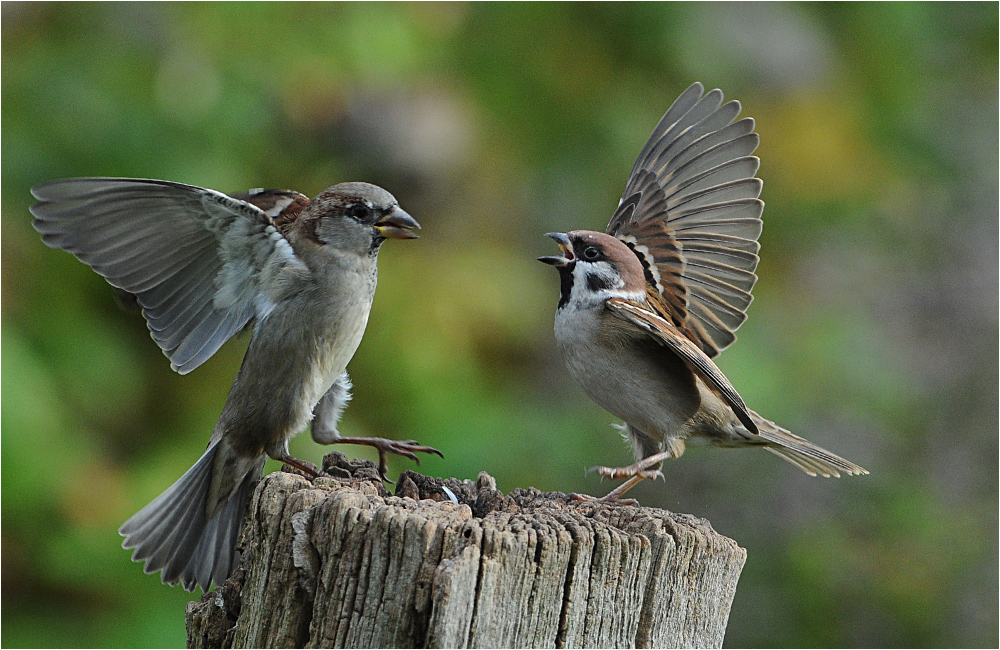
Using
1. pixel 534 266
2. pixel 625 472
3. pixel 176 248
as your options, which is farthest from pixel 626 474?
pixel 534 266

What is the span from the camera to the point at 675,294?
4320 mm

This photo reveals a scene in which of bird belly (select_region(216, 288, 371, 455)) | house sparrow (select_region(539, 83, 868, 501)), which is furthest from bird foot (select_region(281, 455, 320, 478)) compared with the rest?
house sparrow (select_region(539, 83, 868, 501))

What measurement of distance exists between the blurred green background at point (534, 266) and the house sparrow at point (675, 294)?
151cm

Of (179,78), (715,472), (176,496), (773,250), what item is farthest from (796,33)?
(176,496)

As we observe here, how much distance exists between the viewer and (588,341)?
12.4 feet

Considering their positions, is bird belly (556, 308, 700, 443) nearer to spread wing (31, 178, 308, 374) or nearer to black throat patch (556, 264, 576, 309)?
black throat patch (556, 264, 576, 309)

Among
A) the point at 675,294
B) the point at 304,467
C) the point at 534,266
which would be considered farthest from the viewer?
the point at 534,266

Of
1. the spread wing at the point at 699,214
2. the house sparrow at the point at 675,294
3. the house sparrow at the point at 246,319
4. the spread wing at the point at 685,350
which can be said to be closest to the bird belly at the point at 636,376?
the house sparrow at the point at 675,294

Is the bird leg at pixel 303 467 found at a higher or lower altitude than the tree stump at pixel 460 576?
higher

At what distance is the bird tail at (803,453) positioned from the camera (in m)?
3.90

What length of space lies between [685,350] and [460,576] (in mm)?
1442

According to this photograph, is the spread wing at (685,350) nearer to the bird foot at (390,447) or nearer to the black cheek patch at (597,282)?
the black cheek patch at (597,282)

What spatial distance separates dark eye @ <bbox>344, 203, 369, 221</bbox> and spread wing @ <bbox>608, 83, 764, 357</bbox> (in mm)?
1309

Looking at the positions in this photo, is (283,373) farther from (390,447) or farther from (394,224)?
(394,224)
